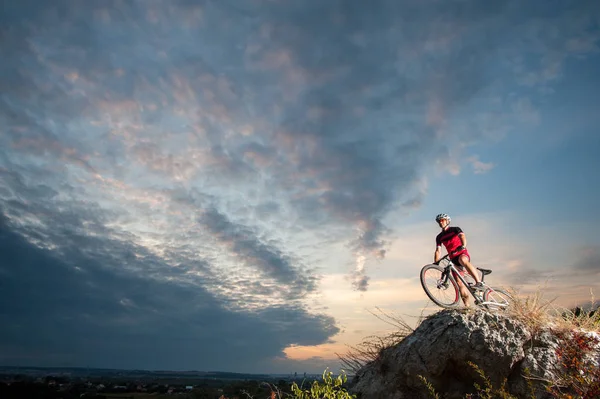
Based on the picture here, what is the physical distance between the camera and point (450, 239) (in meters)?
11.3

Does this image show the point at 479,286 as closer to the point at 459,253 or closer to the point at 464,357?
the point at 459,253

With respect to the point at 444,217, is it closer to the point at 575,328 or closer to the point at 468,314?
the point at 468,314

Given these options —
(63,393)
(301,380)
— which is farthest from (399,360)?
(63,393)

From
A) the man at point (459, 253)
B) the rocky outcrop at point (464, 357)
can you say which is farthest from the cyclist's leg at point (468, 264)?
the rocky outcrop at point (464, 357)

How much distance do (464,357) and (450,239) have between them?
3272 mm

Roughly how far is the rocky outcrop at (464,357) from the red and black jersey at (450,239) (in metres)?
1.87

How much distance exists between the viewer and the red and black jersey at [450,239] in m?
11.2

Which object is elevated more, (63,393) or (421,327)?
(421,327)

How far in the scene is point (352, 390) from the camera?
11.2 m

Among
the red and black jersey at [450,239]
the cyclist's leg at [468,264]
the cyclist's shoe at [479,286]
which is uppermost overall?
the red and black jersey at [450,239]

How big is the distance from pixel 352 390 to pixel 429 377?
2.49 metres

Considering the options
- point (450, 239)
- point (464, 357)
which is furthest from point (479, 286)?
point (464, 357)

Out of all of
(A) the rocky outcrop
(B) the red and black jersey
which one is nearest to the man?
(B) the red and black jersey

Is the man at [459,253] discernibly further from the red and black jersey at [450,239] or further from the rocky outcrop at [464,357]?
the rocky outcrop at [464,357]
